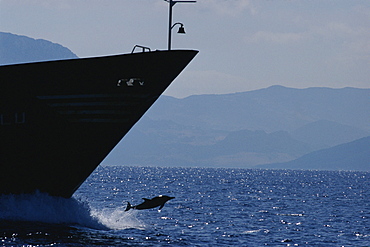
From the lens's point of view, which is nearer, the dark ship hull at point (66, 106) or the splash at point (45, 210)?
the dark ship hull at point (66, 106)

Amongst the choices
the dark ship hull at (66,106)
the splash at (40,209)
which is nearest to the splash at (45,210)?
the splash at (40,209)

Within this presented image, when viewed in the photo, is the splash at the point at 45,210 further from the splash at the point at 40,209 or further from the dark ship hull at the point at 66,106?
the dark ship hull at the point at 66,106

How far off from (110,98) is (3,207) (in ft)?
21.4

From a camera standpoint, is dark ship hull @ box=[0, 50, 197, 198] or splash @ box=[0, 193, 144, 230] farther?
splash @ box=[0, 193, 144, 230]

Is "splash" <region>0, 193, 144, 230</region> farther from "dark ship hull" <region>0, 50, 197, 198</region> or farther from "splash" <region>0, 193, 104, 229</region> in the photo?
"dark ship hull" <region>0, 50, 197, 198</region>

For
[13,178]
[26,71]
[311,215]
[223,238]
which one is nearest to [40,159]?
[13,178]

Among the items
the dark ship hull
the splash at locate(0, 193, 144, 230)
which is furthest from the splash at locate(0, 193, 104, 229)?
the dark ship hull

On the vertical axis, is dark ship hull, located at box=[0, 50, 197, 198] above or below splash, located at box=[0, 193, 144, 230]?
above

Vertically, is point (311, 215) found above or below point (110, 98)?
below

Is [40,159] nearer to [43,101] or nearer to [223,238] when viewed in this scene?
[43,101]

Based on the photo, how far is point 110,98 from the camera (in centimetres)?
2448

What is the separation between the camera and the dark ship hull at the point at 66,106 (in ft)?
79.9

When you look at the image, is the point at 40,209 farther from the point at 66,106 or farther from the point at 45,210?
the point at 66,106

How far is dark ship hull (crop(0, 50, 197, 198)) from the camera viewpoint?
24359mm
